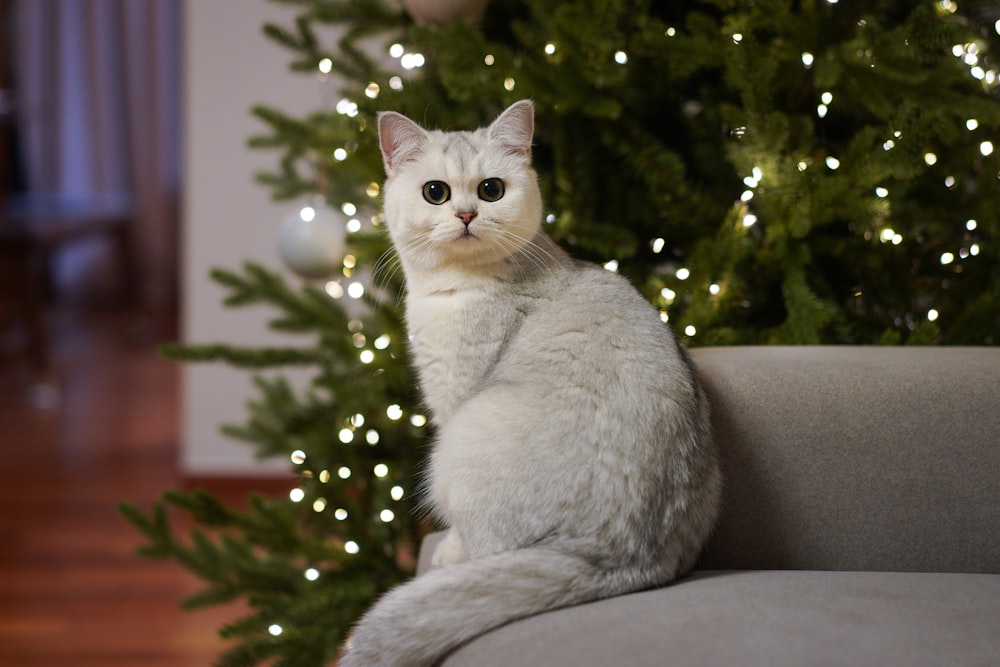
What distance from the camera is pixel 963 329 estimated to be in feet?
5.02

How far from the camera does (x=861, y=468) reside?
3.93 ft

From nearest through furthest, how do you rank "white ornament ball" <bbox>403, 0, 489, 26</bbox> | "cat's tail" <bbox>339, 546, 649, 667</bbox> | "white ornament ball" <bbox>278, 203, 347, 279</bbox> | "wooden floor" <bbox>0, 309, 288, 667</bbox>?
"cat's tail" <bbox>339, 546, 649, 667</bbox> < "white ornament ball" <bbox>403, 0, 489, 26</bbox> < "white ornament ball" <bbox>278, 203, 347, 279</bbox> < "wooden floor" <bbox>0, 309, 288, 667</bbox>

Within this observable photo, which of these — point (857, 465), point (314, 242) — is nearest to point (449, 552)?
point (857, 465)

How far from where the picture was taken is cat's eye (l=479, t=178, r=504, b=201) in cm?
127

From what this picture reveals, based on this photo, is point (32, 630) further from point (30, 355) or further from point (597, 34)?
point (30, 355)

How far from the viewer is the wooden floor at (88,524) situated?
2182 mm

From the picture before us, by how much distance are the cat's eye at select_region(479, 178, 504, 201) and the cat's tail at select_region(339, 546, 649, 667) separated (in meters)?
0.49

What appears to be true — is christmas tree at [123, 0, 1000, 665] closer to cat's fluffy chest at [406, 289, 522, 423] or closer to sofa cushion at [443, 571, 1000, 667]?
cat's fluffy chest at [406, 289, 522, 423]

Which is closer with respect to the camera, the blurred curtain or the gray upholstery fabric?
the gray upholstery fabric

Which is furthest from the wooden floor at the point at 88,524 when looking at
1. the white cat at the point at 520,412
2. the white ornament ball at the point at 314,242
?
the white cat at the point at 520,412

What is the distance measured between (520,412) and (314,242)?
912 mm

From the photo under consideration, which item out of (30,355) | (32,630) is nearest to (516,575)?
(32,630)

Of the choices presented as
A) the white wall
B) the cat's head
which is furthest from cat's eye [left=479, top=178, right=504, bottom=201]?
the white wall

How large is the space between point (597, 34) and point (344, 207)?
681mm
